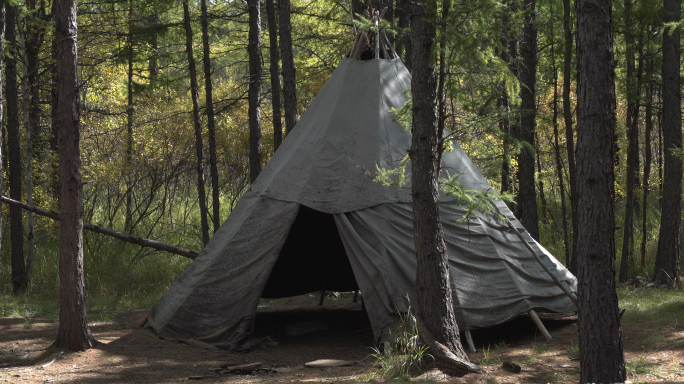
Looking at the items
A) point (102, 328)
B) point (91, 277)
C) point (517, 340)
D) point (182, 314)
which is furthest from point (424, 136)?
point (91, 277)

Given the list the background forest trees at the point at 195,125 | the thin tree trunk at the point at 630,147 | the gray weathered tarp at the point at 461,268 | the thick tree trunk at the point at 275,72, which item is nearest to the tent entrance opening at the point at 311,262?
the gray weathered tarp at the point at 461,268

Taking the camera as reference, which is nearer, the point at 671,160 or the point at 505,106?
the point at 505,106

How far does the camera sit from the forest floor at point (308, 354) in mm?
5195

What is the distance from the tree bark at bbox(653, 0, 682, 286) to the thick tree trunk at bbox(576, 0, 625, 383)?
610 cm

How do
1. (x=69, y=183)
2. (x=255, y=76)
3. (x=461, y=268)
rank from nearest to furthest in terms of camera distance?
(x=69, y=183)
(x=461, y=268)
(x=255, y=76)

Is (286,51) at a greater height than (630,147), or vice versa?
(286,51)

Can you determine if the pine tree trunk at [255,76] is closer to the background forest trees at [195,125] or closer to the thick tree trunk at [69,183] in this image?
the background forest trees at [195,125]

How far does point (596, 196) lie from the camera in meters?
4.38

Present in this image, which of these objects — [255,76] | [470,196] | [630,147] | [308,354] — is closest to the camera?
[470,196]

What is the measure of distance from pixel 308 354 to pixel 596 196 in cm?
374

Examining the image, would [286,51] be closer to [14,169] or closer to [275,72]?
[275,72]

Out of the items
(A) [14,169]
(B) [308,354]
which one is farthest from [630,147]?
(A) [14,169]

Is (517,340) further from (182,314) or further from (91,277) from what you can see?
(91,277)

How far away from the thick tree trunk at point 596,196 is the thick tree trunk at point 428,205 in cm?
124
